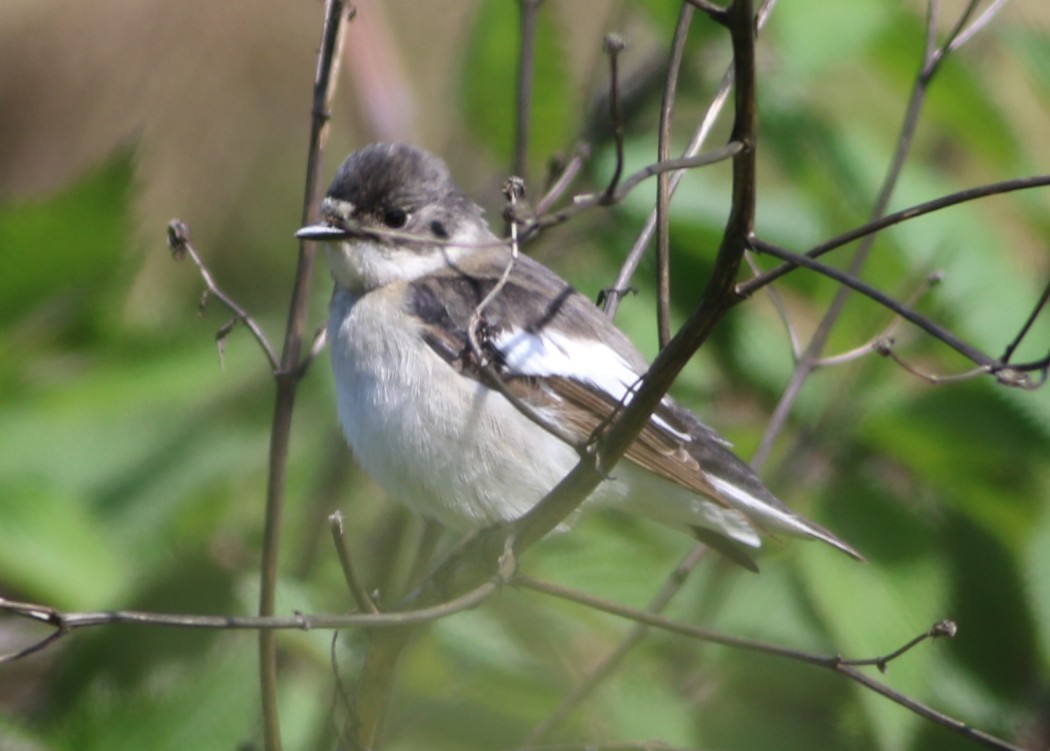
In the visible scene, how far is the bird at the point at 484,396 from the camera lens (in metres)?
2.53

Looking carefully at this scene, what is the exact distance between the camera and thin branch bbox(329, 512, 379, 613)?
5.53 ft

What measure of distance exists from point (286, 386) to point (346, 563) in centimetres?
33

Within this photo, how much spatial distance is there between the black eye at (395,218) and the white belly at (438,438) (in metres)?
0.35

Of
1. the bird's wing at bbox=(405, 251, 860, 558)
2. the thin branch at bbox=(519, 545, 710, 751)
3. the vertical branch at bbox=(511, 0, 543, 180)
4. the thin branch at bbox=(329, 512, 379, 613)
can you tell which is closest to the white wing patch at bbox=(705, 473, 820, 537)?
the bird's wing at bbox=(405, 251, 860, 558)

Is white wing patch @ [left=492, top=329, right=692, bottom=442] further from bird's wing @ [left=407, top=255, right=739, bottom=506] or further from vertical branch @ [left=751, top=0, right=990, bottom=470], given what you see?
vertical branch @ [left=751, top=0, right=990, bottom=470]

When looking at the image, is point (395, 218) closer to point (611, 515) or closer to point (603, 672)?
point (611, 515)

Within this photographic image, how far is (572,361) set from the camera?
8.75ft

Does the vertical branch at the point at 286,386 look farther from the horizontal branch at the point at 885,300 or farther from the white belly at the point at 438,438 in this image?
the horizontal branch at the point at 885,300

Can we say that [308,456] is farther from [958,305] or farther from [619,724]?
[958,305]

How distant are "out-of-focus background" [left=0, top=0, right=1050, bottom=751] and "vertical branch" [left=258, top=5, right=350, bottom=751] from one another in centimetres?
52

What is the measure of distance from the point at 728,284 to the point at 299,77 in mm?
4415

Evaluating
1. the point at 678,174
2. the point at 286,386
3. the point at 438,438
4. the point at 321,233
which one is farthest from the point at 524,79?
the point at 286,386

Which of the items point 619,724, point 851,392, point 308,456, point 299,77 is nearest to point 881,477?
point 851,392

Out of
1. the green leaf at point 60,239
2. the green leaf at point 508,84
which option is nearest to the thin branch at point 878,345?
the green leaf at point 508,84
